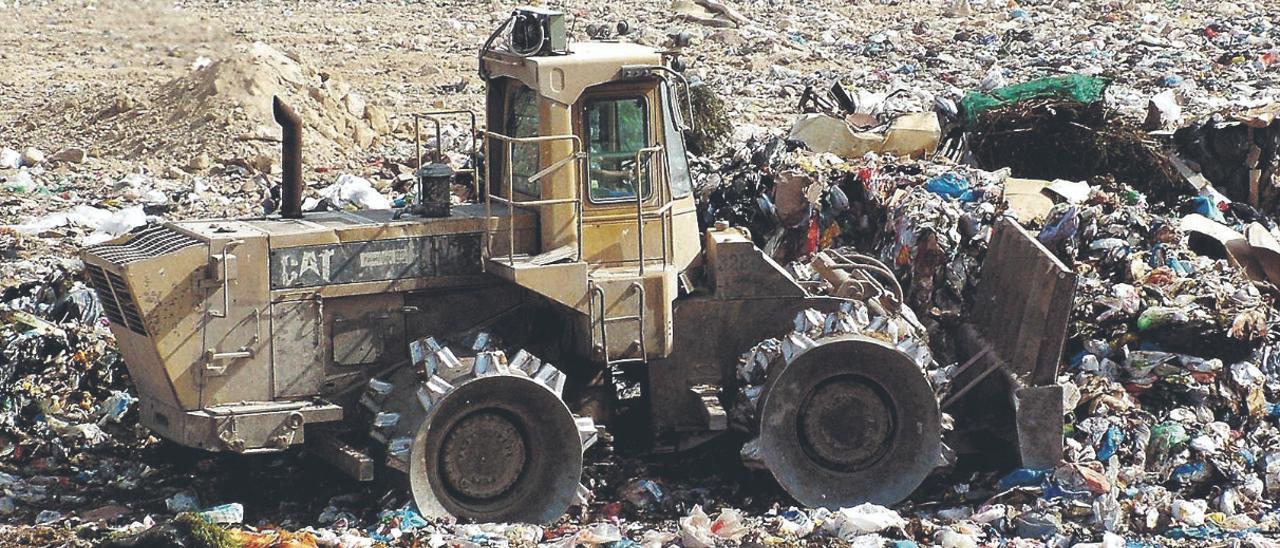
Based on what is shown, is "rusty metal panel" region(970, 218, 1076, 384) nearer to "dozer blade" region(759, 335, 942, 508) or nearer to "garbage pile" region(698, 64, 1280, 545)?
"garbage pile" region(698, 64, 1280, 545)

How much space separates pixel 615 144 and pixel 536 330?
3.18ft

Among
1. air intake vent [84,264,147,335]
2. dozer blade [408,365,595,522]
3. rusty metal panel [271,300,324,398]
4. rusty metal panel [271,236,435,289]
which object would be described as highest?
rusty metal panel [271,236,435,289]

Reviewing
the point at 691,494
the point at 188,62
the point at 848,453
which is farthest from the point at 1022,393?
the point at 188,62

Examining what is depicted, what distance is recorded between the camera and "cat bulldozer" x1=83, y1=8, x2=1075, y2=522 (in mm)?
7434

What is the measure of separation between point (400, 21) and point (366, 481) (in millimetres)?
16146

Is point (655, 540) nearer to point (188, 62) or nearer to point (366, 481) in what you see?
point (366, 481)

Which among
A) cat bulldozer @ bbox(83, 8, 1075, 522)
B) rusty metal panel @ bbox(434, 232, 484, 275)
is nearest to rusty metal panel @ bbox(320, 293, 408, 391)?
cat bulldozer @ bbox(83, 8, 1075, 522)

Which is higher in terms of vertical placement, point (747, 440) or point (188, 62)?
point (188, 62)

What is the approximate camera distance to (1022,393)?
25.7 feet

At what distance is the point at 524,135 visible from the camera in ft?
25.6

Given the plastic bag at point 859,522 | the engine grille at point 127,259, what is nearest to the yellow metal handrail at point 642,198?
the plastic bag at point 859,522

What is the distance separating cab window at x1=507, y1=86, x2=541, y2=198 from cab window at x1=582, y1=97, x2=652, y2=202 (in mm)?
237

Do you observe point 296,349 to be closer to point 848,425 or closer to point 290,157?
point 290,157

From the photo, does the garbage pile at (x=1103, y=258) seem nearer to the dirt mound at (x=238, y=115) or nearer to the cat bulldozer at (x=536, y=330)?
the cat bulldozer at (x=536, y=330)
